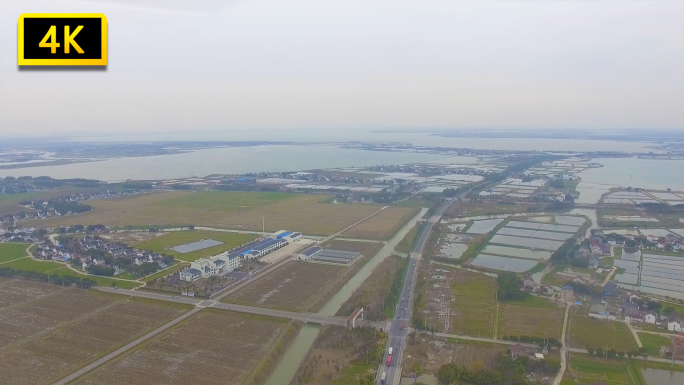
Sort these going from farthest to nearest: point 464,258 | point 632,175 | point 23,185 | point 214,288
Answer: point 632,175, point 23,185, point 464,258, point 214,288

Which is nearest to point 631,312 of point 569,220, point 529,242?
point 529,242

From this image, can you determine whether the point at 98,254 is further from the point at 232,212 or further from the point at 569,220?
the point at 569,220

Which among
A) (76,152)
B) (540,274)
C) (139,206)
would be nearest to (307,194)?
(139,206)

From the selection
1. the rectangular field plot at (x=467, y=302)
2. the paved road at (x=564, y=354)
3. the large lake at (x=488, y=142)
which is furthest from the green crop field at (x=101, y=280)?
the large lake at (x=488, y=142)

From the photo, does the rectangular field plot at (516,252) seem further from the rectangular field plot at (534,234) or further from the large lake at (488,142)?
the large lake at (488,142)

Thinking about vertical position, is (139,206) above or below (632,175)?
below

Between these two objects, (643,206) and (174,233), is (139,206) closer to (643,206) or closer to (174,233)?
(174,233)

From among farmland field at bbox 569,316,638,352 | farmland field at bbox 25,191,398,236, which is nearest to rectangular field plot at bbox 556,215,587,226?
farmland field at bbox 25,191,398,236
